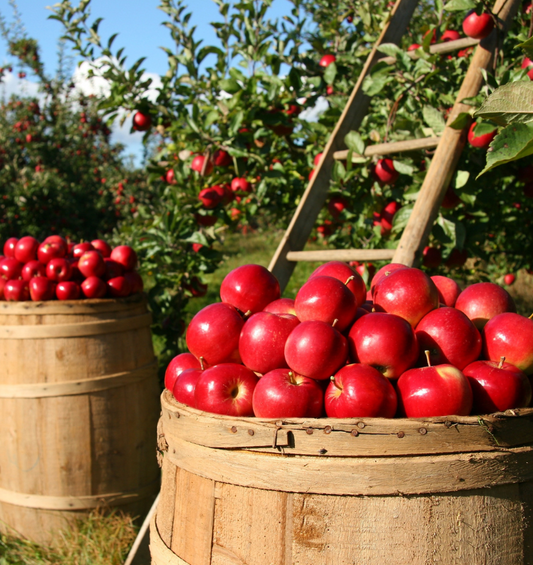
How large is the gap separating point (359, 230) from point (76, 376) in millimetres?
1576

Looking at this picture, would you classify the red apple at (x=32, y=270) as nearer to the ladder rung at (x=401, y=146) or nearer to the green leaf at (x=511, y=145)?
the ladder rung at (x=401, y=146)

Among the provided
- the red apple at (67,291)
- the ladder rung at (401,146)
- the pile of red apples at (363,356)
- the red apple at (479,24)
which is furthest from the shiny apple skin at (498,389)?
the red apple at (67,291)

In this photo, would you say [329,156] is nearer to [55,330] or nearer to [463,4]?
[463,4]

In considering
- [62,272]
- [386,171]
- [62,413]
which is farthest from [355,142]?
[62,413]

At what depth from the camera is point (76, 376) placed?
7.09 feet

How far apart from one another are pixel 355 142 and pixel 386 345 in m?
1.50

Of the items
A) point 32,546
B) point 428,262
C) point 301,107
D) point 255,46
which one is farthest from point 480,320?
point 255,46

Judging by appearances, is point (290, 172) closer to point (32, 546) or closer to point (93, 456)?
point (93, 456)

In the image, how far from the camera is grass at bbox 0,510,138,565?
2.11m

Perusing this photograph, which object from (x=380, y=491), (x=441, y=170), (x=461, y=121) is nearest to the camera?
(x=380, y=491)

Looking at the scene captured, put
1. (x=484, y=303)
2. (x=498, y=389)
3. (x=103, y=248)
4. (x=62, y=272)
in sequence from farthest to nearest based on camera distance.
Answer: (x=103, y=248)
(x=62, y=272)
(x=484, y=303)
(x=498, y=389)

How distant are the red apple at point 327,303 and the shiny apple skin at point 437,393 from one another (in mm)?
205

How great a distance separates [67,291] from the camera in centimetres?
232

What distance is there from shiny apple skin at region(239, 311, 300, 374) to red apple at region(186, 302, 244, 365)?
0.18 ft
